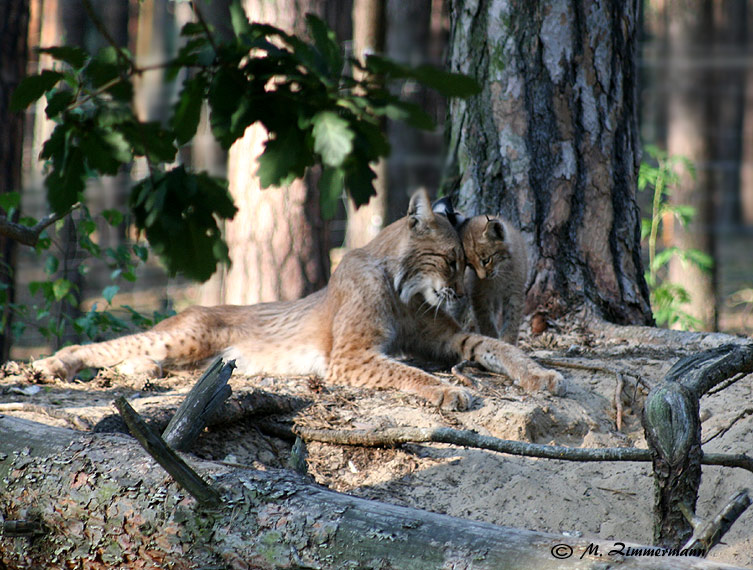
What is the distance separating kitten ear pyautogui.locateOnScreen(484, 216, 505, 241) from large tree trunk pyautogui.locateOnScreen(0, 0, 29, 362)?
3807 mm

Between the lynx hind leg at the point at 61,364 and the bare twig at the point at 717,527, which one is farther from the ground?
the bare twig at the point at 717,527

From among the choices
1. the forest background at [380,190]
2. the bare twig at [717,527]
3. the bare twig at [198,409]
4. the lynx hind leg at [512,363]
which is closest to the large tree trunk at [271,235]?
the forest background at [380,190]

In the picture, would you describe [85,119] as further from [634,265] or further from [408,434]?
[634,265]

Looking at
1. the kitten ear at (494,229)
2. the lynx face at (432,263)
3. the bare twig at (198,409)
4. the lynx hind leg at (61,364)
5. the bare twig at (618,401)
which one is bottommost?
the lynx hind leg at (61,364)

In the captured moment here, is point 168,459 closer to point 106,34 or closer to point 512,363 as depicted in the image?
point 106,34

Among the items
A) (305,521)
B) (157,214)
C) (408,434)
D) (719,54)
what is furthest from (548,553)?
(719,54)

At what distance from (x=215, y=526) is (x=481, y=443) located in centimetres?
97

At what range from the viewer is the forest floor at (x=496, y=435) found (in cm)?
304

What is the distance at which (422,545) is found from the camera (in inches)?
81.6

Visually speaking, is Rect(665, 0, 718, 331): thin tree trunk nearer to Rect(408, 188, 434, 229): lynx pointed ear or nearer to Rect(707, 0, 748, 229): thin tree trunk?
Rect(707, 0, 748, 229): thin tree trunk

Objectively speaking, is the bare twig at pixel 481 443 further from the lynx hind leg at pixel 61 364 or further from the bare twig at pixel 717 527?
the lynx hind leg at pixel 61 364

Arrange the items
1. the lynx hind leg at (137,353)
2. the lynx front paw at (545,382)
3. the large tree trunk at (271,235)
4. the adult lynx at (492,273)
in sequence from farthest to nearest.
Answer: the large tree trunk at (271,235) → the lynx hind leg at (137,353) → the adult lynx at (492,273) → the lynx front paw at (545,382)

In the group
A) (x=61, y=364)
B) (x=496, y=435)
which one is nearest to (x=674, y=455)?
(x=496, y=435)

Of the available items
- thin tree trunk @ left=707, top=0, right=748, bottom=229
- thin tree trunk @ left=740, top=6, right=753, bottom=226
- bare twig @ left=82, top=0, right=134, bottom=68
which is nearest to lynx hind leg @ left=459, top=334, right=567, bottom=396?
bare twig @ left=82, top=0, right=134, bottom=68
